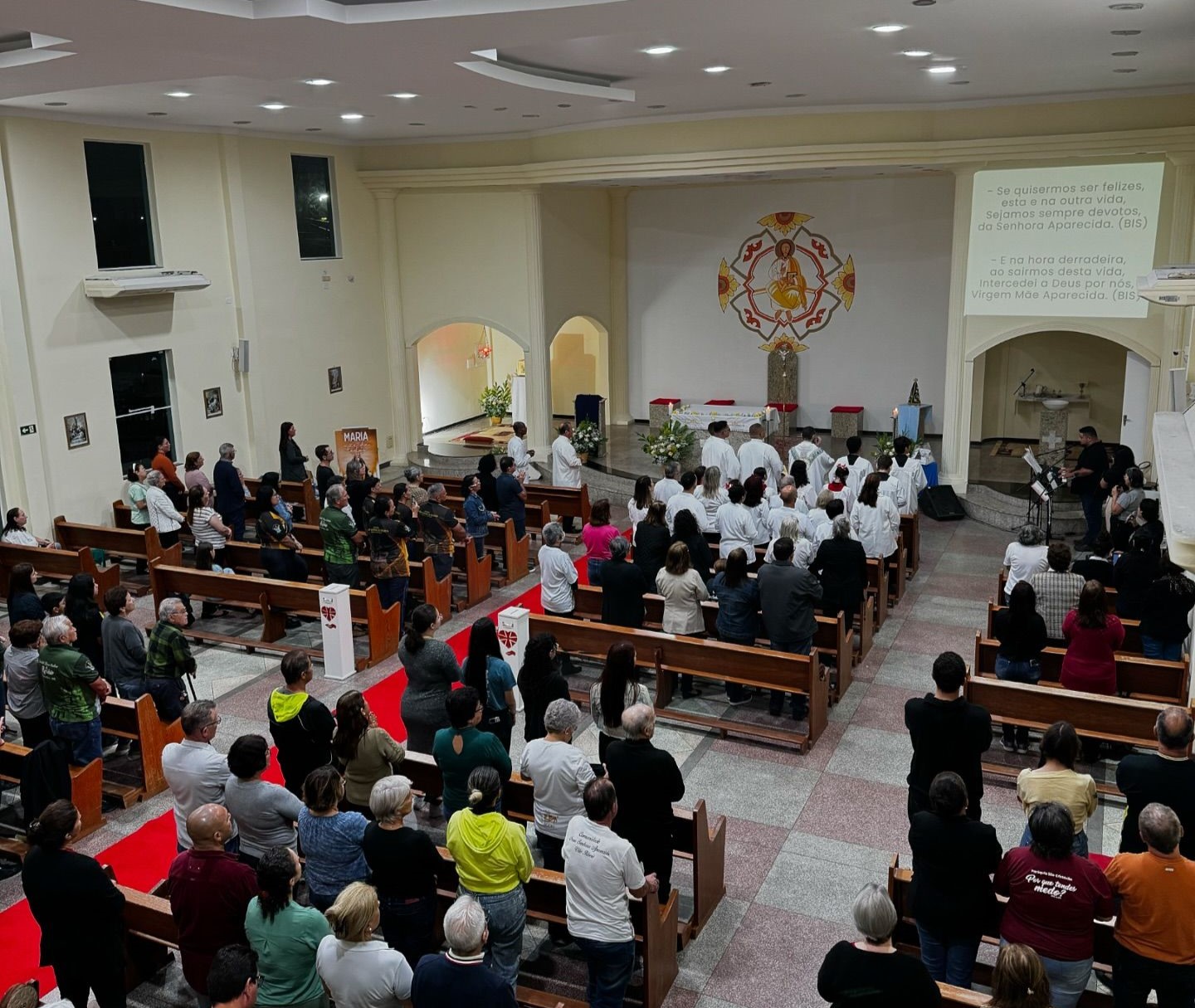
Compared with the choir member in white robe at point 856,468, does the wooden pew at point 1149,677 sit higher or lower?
lower

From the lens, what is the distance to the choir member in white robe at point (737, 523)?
33.7 feet

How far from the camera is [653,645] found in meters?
8.62

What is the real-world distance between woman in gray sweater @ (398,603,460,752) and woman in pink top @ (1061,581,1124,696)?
4170mm

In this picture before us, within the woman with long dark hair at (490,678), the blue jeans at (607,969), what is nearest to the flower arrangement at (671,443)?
the woman with long dark hair at (490,678)

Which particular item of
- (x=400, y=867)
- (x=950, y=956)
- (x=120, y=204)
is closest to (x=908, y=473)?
(x=950, y=956)

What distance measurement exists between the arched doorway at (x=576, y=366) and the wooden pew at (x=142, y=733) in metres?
13.4

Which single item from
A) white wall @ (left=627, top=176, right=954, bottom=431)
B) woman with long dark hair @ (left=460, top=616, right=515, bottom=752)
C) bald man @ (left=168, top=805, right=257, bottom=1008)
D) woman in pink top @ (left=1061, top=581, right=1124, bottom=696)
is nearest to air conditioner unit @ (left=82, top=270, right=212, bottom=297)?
white wall @ (left=627, top=176, right=954, bottom=431)

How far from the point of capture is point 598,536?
9922mm

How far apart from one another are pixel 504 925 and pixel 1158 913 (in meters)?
2.69

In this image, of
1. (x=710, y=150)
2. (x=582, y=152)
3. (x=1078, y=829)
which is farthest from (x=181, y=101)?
(x=1078, y=829)

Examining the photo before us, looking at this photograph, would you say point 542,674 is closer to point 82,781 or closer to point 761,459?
point 82,781

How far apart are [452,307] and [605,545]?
29.3ft

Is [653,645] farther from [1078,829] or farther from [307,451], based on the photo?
[307,451]

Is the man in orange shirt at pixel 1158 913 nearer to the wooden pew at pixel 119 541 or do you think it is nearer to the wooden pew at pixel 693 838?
the wooden pew at pixel 693 838
